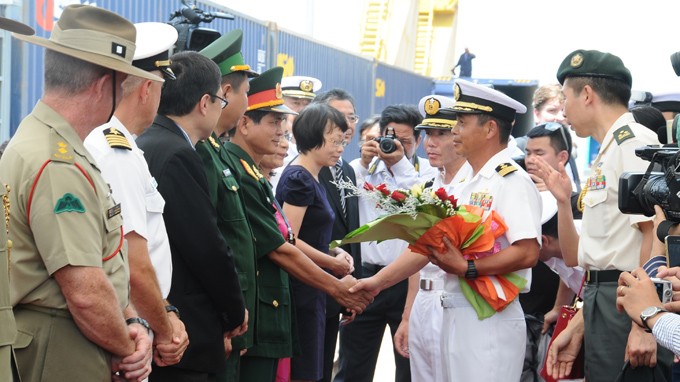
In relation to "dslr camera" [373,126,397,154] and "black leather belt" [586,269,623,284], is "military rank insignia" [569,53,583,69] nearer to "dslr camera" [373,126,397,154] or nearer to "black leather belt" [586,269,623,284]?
"black leather belt" [586,269,623,284]

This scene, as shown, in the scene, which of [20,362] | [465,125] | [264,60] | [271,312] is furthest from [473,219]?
[264,60]

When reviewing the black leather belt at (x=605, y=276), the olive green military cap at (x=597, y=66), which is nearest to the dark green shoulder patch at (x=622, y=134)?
the olive green military cap at (x=597, y=66)

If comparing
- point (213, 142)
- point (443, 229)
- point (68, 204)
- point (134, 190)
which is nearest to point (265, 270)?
point (213, 142)

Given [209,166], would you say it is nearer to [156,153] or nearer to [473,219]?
[156,153]

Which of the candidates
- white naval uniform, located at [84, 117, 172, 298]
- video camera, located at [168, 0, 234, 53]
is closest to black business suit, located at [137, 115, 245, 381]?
white naval uniform, located at [84, 117, 172, 298]

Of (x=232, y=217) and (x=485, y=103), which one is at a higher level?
(x=485, y=103)

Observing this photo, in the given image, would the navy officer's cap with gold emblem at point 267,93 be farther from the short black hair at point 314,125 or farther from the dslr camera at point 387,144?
the dslr camera at point 387,144

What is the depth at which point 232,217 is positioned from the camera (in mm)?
4066

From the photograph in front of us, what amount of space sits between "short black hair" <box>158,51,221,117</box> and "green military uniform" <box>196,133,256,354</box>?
262 millimetres

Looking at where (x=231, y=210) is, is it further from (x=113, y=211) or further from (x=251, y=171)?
(x=113, y=211)

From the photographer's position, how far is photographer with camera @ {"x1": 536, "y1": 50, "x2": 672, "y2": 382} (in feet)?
13.6

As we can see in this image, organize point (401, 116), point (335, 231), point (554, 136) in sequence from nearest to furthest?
1. point (554, 136)
2. point (335, 231)
3. point (401, 116)

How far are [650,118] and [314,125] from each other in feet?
6.25

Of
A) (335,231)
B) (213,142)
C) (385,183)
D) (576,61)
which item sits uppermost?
(576,61)
